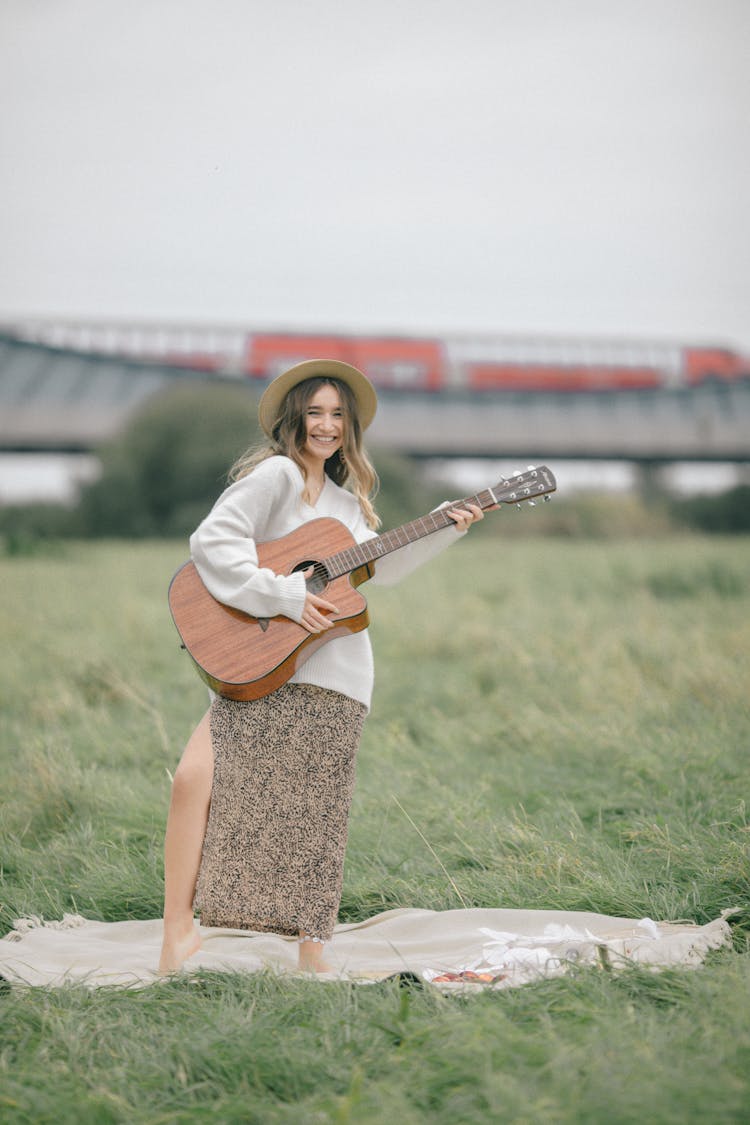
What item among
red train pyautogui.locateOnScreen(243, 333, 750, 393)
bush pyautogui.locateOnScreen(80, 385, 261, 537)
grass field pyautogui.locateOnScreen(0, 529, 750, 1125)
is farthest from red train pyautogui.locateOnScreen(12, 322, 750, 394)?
grass field pyautogui.locateOnScreen(0, 529, 750, 1125)

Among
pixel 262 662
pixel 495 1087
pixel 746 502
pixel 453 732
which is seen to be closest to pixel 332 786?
pixel 262 662

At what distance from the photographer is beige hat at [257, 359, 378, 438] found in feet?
11.2

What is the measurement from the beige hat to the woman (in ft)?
0.09

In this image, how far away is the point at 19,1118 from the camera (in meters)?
2.35

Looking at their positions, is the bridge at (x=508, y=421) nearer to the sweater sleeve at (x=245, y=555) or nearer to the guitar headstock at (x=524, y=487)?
the guitar headstock at (x=524, y=487)

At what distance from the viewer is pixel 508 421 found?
170ft

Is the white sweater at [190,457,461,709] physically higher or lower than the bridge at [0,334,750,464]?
lower

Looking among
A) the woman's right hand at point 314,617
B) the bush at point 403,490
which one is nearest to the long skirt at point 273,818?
the woman's right hand at point 314,617

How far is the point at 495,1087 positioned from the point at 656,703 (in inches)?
165

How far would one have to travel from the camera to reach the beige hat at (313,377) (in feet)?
11.2

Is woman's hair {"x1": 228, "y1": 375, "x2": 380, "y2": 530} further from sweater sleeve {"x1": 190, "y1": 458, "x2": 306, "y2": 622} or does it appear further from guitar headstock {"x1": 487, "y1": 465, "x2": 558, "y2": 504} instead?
guitar headstock {"x1": 487, "y1": 465, "x2": 558, "y2": 504}

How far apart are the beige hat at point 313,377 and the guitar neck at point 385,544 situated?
1.31 ft

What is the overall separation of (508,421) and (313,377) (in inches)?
1938

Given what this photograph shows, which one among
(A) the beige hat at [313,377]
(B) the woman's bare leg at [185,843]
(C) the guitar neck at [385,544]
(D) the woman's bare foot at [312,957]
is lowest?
(D) the woman's bare foot at [312,957]
